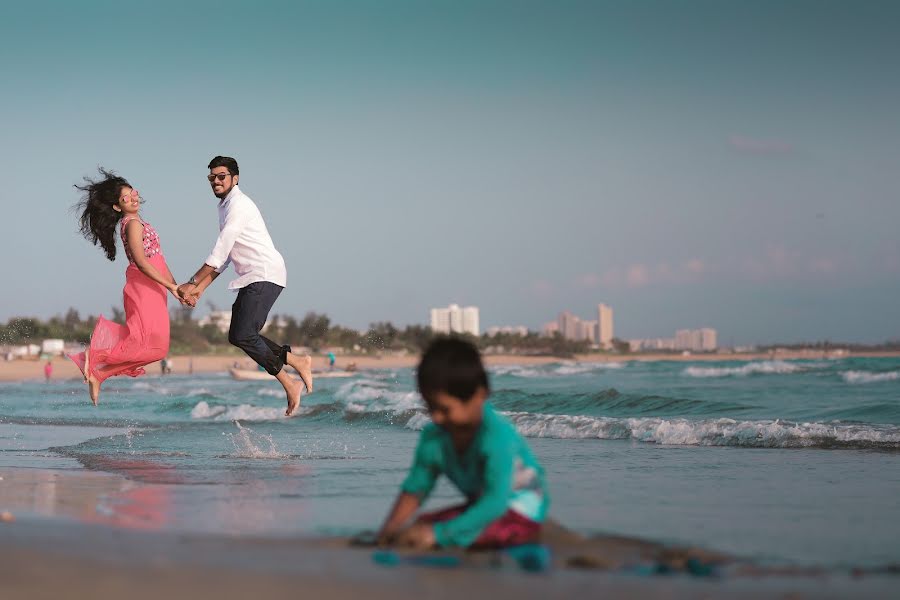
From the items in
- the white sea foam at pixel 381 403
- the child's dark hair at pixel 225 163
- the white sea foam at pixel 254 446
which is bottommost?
the white sea foam at pixel 381 403

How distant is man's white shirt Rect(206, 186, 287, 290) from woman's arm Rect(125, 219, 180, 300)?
389 mm

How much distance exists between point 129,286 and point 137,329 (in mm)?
Result: 345

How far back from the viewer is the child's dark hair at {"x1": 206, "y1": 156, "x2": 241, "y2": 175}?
26.6 feet

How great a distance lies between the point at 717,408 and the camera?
16.0 m

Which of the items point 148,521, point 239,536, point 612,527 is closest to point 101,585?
point 239,536

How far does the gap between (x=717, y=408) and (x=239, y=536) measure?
41.7ft

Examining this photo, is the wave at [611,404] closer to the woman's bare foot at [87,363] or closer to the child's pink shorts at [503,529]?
the woman's bare foot at [87,363]

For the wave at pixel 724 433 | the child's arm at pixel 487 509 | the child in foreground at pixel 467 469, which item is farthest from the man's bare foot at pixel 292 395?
the child's arm at pixel 487 509

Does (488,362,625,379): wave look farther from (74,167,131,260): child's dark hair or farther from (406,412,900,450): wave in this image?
(74,167,131,260): child's dark hair

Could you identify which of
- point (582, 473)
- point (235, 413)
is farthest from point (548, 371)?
point (582, 473)

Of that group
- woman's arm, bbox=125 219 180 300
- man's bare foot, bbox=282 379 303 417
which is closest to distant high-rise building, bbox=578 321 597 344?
man's bare foot, bbox=282 379 303 417

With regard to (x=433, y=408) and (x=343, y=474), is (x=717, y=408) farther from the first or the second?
(x=433, y=408)

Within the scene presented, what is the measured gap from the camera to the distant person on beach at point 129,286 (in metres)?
8.16

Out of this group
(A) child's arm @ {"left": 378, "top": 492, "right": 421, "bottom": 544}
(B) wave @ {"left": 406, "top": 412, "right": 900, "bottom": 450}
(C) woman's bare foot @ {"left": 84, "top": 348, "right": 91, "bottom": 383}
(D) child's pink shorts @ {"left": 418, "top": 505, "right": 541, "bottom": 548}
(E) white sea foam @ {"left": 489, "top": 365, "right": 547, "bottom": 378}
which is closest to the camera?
(D) child's pink shorts @ {"left": 418, "top": 505, "right": 541, "bottom": 548}
